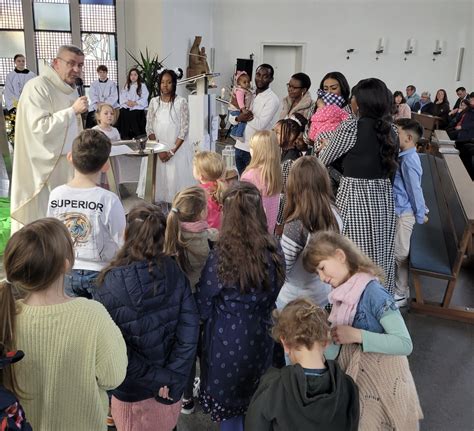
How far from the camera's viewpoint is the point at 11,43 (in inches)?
382

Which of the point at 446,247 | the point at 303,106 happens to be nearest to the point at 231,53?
the point at 303,106

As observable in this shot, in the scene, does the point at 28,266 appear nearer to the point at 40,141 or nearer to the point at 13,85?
the point at 40,141

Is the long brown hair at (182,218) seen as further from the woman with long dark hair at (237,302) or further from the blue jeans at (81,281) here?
the blue jeans at (81,281)

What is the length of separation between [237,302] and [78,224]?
749 mm

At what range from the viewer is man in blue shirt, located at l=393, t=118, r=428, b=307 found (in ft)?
10.2

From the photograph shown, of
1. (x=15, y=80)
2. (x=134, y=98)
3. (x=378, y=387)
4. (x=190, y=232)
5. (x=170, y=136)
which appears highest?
(x=15, y=80)

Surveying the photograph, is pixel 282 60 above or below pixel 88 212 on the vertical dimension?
above

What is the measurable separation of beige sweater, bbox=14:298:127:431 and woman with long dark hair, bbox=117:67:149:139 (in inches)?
318

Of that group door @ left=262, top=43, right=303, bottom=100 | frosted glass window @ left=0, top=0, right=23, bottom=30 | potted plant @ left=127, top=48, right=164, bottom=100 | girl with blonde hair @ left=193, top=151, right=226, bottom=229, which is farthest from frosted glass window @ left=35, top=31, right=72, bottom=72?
girl with blonde hair @ left=193, top=151, right=226, bottom=229

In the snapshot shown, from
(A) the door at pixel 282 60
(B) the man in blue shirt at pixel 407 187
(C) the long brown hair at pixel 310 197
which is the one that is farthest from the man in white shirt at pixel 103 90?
(C) the long brown hair at pixel 310 197

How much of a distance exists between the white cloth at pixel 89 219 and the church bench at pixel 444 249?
213 centimetres

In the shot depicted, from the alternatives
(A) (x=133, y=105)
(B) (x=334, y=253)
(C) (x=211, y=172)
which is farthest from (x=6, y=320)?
(A) (x=133, y=105)

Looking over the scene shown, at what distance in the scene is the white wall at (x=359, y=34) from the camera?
11797mm

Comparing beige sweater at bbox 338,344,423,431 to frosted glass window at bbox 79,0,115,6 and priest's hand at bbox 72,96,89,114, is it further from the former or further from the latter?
frosted glass window at bbox 79,0,115,6
